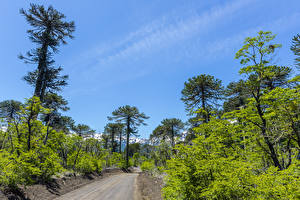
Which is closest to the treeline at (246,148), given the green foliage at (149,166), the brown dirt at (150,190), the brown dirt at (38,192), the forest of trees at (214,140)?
the forest of trees at (214,140)

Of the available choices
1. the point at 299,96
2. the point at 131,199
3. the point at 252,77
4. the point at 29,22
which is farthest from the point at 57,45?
the point at 299,96

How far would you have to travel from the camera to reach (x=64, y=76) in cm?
Answer: 1543

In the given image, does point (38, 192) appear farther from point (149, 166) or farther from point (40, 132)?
point (149, 166)

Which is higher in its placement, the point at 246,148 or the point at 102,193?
the point at 246,148

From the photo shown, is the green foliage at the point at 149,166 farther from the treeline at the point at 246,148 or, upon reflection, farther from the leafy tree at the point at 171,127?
the treeline at the point at 246,148

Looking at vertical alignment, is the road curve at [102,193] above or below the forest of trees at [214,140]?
below

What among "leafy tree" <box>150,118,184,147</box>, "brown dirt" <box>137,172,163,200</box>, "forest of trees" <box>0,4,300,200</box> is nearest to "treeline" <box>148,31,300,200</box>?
"forest of trees" <box>0,4,300,200</box>

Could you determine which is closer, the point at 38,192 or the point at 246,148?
the point at 246,148

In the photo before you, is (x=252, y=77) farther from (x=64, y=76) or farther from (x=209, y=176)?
(x=64, y=76)

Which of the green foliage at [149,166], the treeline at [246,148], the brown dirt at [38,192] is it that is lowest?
the green foliage at [149,166]

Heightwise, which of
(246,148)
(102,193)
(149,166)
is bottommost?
(149,166)

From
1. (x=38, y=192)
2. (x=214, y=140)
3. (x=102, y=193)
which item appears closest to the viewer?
(x=214, y=140)

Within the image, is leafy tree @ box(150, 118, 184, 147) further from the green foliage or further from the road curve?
the road curve

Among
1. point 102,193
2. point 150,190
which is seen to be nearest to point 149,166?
point 150,190
